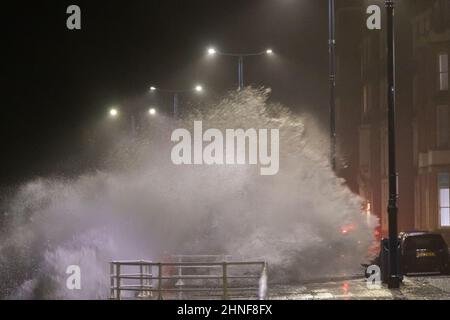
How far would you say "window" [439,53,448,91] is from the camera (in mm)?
44938

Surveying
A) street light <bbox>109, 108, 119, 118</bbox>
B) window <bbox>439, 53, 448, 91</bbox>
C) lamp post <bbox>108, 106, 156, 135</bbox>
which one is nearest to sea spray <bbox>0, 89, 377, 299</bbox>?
window <bbox>439, 53, 448, 91</bbox>

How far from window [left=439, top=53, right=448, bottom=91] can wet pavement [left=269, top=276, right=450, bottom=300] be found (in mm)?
20054

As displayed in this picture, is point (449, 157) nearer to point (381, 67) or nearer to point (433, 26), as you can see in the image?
point (433, 26)

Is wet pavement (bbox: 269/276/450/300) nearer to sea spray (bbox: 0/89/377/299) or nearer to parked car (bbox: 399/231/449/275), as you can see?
parked car (bbox: 399/231/449/275)

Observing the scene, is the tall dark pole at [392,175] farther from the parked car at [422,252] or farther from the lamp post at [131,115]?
the lamp post at [131,115]

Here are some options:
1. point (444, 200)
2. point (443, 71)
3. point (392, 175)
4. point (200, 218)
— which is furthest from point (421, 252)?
point (443, 71)

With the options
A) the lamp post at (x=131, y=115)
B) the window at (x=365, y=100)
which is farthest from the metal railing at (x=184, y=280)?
the window at (x=365, y=100)

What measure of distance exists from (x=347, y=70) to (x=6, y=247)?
34109 millimetres

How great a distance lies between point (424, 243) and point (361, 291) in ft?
20.7

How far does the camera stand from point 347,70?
68.1 m

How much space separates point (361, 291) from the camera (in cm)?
2269

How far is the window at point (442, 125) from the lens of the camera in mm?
45094

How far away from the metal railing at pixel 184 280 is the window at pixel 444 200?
1852 cm
